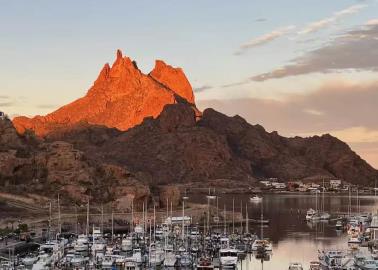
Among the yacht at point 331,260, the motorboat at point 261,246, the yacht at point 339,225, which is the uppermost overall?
the yacht at point 339,225

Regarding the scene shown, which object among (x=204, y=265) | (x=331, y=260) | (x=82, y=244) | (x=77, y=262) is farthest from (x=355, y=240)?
(x=77, y=262)

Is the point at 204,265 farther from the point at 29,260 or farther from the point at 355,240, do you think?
the point at 355,240

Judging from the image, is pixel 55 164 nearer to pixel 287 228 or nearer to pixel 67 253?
pixel 287 228

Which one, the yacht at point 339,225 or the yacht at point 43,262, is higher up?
the yacht at point 339,225

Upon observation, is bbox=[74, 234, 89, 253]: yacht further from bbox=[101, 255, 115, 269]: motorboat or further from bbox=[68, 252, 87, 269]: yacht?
bbox=[101, 255, 115, 269]: motorboat

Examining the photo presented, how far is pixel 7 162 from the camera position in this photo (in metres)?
134

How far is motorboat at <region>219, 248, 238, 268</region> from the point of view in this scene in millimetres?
79062

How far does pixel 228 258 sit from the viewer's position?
79625 mm

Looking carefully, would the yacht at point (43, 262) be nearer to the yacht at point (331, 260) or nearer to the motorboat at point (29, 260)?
the motorboat at point (29, 260)

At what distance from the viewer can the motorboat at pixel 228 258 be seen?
259 ft

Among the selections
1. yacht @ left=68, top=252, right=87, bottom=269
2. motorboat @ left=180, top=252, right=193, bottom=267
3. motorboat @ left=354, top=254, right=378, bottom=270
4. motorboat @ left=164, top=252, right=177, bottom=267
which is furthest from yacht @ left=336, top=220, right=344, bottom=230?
yacht @ left=68, top=252, right=87, bottom=269

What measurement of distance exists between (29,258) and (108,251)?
951 cm

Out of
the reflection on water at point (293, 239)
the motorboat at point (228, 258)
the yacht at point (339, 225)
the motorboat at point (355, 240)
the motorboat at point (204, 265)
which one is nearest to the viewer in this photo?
the motorboat at point (204, 265)

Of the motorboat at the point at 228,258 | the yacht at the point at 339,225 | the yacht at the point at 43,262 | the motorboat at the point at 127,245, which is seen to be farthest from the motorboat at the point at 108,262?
the yacht at the point at 339,225
